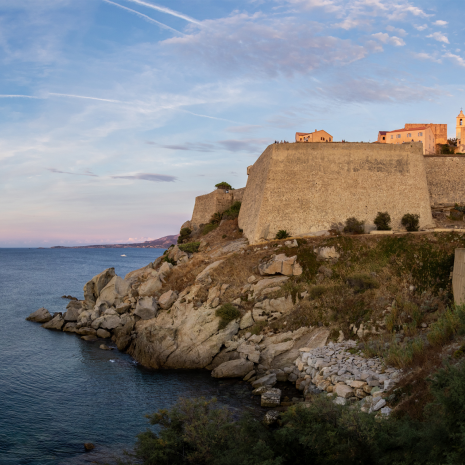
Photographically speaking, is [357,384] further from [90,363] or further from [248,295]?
[90,363]

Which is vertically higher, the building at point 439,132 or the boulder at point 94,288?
the building at point 439,132

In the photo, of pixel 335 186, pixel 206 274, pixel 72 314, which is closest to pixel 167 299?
pixel 206 274

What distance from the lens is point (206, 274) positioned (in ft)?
84.1

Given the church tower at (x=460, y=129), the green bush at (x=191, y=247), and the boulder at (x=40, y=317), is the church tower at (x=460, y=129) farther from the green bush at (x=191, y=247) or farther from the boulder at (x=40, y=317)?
the boulder at (x=40, y=317)

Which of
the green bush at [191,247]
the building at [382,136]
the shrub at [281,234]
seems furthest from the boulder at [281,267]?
the building at [382,136]

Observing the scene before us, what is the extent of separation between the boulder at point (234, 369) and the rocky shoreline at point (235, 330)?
44mm

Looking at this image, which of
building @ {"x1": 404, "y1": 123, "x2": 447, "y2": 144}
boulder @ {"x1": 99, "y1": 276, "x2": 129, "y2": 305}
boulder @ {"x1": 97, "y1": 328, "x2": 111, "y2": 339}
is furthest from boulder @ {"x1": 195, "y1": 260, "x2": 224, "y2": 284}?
building @ {"x1": 404, "y1": 123, "x2": 447, "y2": 144}

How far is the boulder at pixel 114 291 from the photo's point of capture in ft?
96.9

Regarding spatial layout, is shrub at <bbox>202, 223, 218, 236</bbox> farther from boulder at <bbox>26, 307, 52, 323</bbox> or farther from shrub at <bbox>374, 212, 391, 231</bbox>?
shrub at <bbox>374, 212, 391, 231</bbox>

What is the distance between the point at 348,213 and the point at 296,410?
23.1 m

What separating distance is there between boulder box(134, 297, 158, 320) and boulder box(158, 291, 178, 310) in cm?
42

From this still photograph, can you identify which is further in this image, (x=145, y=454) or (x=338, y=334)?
(x=338, y=334)

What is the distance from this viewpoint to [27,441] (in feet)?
45.4

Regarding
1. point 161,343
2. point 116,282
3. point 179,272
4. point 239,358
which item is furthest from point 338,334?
point 116,282
